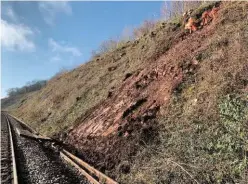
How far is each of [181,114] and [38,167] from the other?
5.68 m

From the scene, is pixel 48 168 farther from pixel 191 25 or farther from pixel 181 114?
pixel 191 25

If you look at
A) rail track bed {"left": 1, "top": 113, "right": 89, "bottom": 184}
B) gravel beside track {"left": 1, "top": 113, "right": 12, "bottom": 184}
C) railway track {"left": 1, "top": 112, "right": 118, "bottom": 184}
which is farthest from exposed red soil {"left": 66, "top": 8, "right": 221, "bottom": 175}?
gravel beside track {"left": 1, "top": 113, "right": 12, "bottom": 184}

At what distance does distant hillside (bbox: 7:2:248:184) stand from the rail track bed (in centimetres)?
118

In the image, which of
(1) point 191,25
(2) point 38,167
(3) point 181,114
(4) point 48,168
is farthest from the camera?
(1) point 191,25

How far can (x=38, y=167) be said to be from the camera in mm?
13195

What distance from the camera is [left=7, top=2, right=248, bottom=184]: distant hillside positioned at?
9.12m

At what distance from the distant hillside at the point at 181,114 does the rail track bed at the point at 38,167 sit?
1.18 m

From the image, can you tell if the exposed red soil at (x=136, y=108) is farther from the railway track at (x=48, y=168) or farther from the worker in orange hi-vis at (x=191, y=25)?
the railway track at (x=48, y=168)

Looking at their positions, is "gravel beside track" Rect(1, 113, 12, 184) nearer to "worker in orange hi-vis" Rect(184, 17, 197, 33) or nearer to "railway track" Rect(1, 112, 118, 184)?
"railway track" Rect(1, 112, 118, 184)

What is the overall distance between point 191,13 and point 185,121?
9.62m

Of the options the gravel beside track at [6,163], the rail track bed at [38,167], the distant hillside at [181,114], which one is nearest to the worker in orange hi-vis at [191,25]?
the distant hillside at [181,114]

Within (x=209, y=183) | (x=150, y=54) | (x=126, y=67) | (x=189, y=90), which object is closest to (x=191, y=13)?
(x=150, y=54)

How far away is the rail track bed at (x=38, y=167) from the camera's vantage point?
37.6ft

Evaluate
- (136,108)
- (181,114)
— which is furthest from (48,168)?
(181,114)
